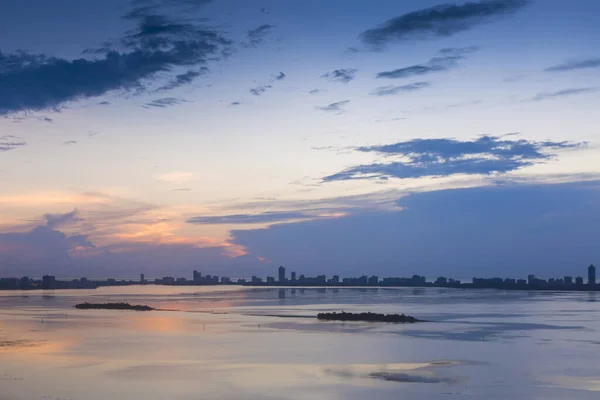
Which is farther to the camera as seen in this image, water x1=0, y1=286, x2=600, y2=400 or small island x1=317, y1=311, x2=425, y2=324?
small island x1=317, y1=311, x2=425, y2=324

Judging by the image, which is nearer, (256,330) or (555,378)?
(555,378)

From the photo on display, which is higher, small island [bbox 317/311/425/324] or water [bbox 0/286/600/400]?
water [bbox 0/286/600/400]

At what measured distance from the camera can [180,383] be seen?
2692 cm

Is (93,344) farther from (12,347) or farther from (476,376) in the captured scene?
(476,376)

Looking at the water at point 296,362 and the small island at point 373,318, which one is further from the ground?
the water at point 296,362

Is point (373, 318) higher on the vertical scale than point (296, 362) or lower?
lower

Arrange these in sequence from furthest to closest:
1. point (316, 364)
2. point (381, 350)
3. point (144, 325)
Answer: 1. point (144, 325)
2. point (381, 350)
3. point (316, 364)

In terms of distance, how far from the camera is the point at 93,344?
40906mm

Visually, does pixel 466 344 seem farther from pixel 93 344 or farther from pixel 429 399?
pixel 93 344

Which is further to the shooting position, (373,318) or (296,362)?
(373,318)

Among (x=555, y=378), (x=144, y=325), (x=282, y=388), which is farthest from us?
(x=144, y=325)

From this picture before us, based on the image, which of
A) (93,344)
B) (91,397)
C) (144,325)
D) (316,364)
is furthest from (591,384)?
(144,325)

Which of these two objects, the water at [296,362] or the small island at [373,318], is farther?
the small island at [373,318]

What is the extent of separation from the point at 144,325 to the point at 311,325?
14.1 metres
